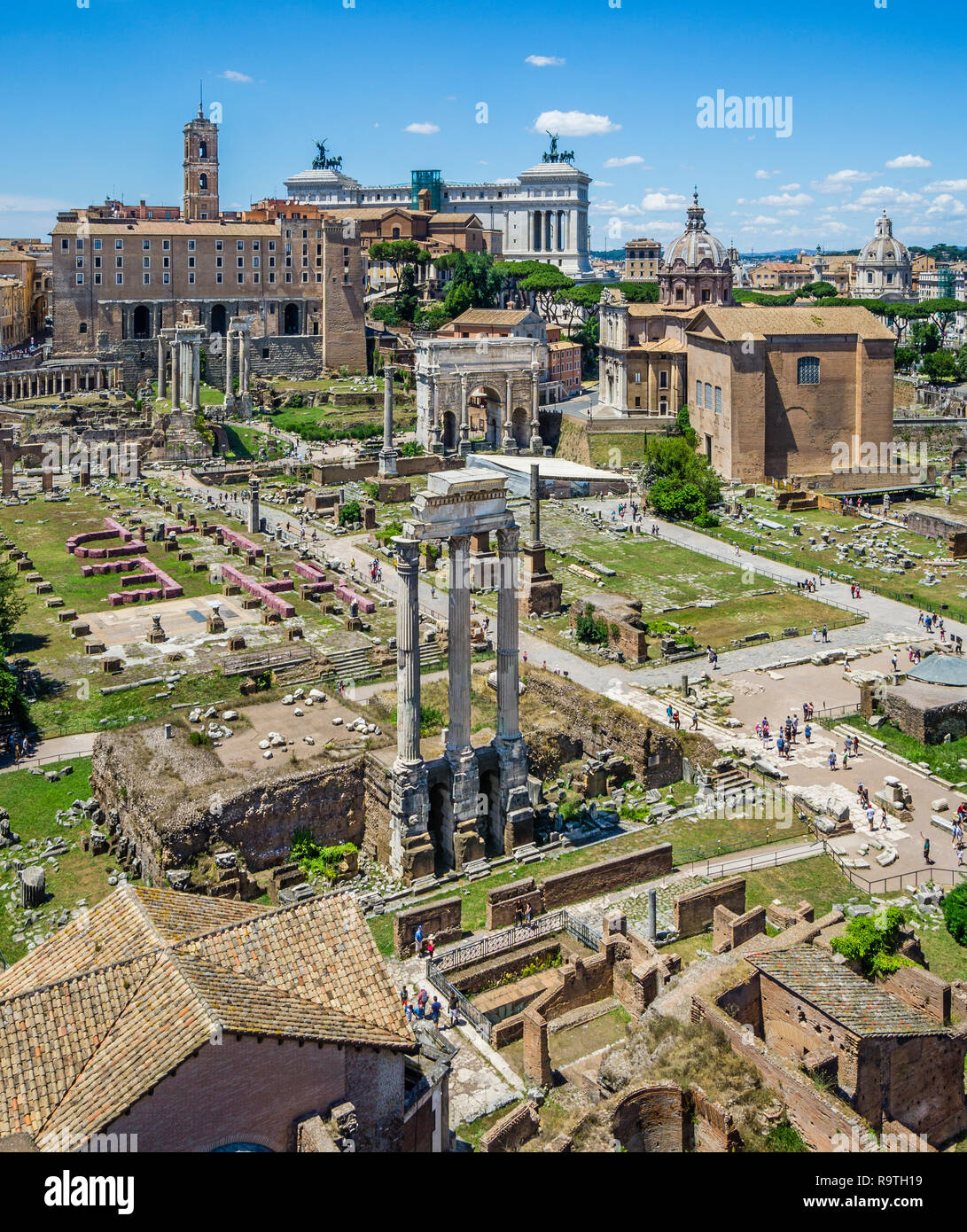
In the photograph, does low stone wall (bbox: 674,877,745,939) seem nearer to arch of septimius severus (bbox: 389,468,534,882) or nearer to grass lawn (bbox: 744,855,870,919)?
grass lawn (bbox: 744,855,870,919)

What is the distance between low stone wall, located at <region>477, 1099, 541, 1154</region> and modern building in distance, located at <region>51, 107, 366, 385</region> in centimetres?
8568

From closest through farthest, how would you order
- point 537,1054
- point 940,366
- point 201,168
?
point 537,1054 < point 940,366 < point 201,168

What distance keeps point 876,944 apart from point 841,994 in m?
3.31

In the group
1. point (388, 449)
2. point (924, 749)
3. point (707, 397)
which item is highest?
point (707, 397)

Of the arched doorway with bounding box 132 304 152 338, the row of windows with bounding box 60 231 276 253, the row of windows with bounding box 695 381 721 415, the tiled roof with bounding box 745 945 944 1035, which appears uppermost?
the row of windows with bounding box 60 231 276 253

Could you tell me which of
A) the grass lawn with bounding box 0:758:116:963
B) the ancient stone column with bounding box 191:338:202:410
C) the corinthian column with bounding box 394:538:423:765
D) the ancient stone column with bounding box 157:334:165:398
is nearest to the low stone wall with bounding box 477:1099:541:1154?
the corinthian column with bounding box 394:538:423:765

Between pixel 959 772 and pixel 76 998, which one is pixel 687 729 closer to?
pixel 959 772

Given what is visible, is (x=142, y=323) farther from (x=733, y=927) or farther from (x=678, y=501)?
(x=733, y=927)

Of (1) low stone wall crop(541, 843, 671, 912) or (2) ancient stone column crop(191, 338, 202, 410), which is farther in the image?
(2) ancient stone column crop(191, 338, 202, 410)

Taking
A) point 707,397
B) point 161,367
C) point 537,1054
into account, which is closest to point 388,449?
point 707,397

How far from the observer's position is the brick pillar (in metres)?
19.7

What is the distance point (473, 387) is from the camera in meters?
75.7

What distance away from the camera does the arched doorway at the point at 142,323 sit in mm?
98688

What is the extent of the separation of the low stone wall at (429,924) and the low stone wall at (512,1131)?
20.5 ft
